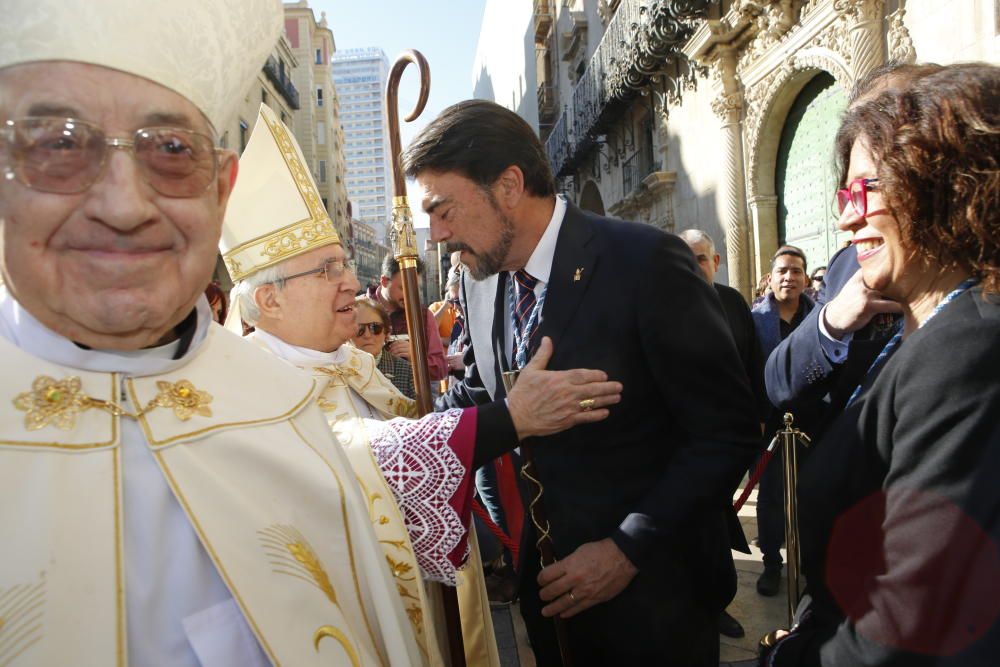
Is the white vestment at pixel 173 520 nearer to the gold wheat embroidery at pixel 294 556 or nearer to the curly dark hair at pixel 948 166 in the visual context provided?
the gold wheat embroidery at pixel 294 556

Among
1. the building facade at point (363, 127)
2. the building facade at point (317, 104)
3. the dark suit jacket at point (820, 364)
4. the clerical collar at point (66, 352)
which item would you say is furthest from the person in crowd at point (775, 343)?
the building facade at point (363, 127)

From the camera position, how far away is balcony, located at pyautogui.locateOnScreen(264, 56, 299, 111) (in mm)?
28469

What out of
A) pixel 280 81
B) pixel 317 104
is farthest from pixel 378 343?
pixel 317 104

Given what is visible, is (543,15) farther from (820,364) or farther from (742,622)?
(820,364)

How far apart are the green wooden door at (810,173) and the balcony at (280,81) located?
2420cm

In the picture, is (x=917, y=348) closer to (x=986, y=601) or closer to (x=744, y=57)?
(x=986, y=601)

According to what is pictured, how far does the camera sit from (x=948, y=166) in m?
1.15

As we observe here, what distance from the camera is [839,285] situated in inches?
80.6

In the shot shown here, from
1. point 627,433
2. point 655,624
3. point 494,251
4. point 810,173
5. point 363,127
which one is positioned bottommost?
point 655,624

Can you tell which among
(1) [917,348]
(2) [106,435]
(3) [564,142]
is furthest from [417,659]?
(3) [564,142]

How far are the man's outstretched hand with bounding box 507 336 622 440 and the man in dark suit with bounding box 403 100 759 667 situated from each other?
19cm

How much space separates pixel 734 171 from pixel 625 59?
14.2 ft

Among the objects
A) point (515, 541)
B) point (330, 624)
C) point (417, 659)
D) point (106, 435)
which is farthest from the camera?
point (515, 541)

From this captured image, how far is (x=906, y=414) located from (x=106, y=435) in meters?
1.30
